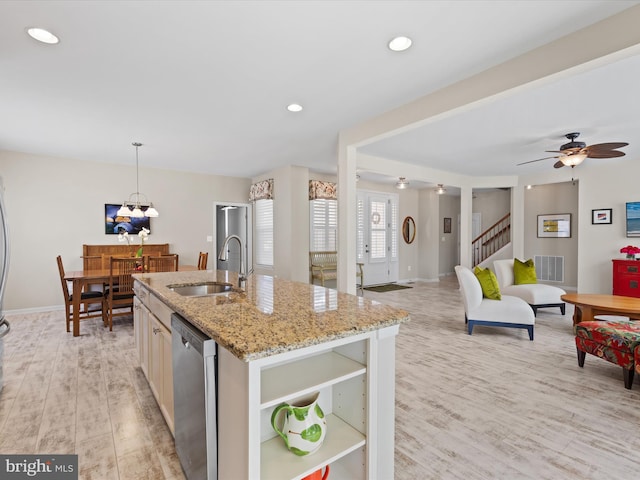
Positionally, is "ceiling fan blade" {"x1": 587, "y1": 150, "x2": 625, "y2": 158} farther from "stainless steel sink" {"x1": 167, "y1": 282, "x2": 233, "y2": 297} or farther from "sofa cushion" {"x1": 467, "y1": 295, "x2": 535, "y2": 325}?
"stainless steel sink" {"x1": 167, "y1": 282, "x2": 233, "y2": 297}

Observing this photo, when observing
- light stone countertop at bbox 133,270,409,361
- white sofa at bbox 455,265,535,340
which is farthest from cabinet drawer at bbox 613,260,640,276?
light stone countertop at bbox 133,270,409,361

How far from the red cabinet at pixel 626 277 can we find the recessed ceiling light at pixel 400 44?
5.72m

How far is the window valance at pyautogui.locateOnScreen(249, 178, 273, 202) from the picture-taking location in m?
6.42

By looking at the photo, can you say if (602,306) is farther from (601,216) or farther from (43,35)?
(43,35)

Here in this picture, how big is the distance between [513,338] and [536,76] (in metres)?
2.83

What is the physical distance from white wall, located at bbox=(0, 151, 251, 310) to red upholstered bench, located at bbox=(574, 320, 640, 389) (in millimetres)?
6206

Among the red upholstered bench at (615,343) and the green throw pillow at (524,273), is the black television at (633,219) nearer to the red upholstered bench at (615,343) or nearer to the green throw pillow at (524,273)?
the green throw pillow at (524,273)

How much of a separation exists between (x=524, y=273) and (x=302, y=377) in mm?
5171

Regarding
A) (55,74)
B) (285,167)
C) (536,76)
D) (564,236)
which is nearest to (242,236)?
(285,167)

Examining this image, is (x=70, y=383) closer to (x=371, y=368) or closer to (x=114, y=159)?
(x=371, y=368)

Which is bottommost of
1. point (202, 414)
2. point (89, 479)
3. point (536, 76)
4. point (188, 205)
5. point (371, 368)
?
point (89, 479)

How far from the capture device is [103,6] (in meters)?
1.88

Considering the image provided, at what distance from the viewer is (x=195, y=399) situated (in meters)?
1.30

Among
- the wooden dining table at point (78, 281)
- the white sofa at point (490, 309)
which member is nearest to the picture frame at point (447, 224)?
the white sofa at point (490, 309)
